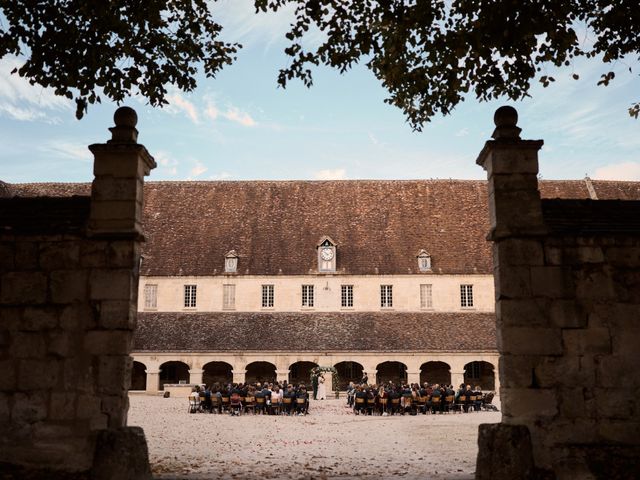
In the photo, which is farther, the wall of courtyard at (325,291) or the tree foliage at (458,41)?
the wall of courtyard at (325,291)

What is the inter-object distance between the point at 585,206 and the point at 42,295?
20.6 feet

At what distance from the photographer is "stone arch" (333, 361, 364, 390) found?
93.7 ft

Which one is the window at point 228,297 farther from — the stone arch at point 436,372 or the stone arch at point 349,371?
the stone arch at point 436,372

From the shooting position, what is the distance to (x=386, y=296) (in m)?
29.8

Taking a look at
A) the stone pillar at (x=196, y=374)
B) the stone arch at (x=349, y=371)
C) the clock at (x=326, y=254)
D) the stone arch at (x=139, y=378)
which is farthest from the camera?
the clock at (x=326, y=254)

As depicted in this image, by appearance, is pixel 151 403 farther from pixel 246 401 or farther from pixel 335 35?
pixel 335 35

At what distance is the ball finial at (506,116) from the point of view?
22.9 ft

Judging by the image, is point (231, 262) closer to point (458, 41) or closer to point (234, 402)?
point (234, 402)

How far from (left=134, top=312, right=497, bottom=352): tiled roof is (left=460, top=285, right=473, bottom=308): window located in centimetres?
49

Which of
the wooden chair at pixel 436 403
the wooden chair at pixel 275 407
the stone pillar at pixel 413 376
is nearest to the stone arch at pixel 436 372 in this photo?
the stone pillar at pixel 413 376

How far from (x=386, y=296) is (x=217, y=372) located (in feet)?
29.2

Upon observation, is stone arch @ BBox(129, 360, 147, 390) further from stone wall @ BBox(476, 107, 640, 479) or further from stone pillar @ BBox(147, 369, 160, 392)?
stone wall @ BBox(476, 107, 640, 479)

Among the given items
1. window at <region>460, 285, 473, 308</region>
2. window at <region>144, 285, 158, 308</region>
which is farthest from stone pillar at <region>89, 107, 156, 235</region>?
window at <region>460, 285, 473, 308</region>

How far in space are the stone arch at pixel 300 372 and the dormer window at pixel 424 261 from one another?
22.9 ft
